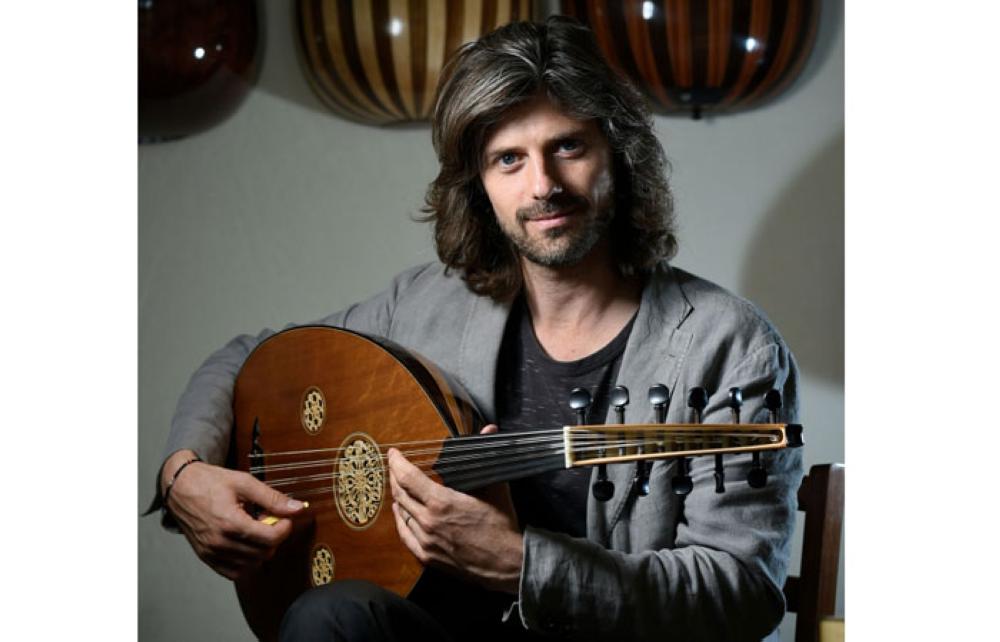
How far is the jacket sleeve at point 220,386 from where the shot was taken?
172cm

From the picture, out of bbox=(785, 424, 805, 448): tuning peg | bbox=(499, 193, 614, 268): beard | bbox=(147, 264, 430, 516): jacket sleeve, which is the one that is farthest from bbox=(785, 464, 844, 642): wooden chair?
bbox=(147, 264, 430, 516): jacket sleeve

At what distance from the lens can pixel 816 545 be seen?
1533 mm

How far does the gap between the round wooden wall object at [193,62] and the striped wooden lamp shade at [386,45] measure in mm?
90

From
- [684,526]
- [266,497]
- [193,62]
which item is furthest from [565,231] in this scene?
[193,62]

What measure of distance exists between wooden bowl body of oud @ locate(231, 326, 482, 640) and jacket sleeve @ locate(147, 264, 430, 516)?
1.0 inches

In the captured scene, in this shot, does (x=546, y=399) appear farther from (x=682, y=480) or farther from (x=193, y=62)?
(x=193, y=62)

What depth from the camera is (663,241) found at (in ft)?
5.11

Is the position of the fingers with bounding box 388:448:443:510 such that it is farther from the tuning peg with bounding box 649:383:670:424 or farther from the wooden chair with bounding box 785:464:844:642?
the wooden chair with bounding box 785:464:844:642

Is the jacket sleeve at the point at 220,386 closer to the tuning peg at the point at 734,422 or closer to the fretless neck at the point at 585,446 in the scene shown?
the fretless neck at the point at 585,446

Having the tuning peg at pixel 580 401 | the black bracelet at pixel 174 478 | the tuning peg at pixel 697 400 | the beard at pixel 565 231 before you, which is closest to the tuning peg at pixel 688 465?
the tuning peg at pixel 697 400
